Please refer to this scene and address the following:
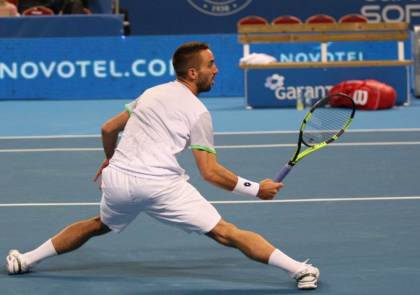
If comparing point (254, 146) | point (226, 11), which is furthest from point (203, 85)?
point (226, 11)

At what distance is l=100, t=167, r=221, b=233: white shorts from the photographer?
644cm

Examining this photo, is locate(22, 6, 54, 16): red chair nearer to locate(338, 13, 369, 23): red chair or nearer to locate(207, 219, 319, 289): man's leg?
locate(338, 13, 369, 23): red chair

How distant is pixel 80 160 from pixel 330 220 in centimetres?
381

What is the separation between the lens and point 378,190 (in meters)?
9.67

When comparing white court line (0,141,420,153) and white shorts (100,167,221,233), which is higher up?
white shorts (100,167,221,233)

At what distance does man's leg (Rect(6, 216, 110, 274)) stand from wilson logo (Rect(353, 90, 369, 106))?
898cm

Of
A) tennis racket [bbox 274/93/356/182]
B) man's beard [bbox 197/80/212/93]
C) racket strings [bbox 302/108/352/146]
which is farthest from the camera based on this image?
racket strings [bbox 302/108/352/146]

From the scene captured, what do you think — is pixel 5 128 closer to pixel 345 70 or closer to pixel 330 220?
pixel 345 70

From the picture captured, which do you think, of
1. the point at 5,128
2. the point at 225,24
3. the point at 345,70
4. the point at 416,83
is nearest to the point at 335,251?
the point at 5,128

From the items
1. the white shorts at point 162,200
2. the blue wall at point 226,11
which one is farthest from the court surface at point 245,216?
the blue wall at point 226,11

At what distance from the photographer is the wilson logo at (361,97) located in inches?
607

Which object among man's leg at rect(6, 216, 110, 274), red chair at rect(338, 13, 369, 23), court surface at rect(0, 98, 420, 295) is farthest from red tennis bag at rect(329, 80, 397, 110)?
man's leg at rect(6, 216, 110, 274)

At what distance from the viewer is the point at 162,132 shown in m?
6.50

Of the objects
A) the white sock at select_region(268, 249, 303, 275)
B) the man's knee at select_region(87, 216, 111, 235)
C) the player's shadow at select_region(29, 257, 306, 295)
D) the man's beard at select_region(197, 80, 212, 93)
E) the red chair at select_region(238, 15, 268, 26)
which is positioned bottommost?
the player's shadow at select_region(29, 257, 306, 295)
